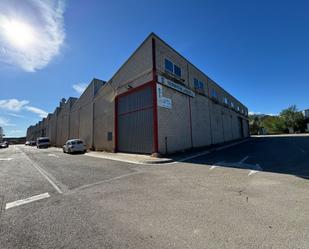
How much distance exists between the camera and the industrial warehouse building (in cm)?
1496

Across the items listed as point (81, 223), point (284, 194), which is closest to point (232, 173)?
point (284, 194)

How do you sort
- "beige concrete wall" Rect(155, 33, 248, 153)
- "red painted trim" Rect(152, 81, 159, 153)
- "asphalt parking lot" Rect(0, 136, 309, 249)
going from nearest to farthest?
"asphalt parking lot" Rect(0, 136, 309, 249) < "red painted trim" Rect(152, 81, 159, 153) < "beige concrete wall" Rect(155, 33, 248, 153)

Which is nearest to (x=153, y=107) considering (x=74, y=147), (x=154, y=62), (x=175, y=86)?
(x=175, y=86)

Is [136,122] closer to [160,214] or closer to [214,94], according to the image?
[160,214]

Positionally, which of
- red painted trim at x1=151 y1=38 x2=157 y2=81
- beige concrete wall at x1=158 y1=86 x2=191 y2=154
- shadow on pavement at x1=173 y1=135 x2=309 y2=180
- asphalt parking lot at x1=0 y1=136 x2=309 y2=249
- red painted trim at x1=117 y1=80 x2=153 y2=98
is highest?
red painted trim at x1=151 y1=38 x2=157 y2=81

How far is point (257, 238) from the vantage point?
2.90 m

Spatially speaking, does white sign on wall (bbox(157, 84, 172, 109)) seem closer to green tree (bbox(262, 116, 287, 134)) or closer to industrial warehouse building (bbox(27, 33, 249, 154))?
industrial warehouse building (bbox(27, 33, 249, 154))

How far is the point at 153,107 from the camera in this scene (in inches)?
572

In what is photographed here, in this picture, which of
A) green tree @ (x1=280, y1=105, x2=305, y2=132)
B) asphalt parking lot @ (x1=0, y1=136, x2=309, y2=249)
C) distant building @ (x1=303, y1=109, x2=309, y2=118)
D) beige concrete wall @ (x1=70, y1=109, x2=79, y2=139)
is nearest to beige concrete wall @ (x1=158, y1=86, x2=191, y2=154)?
asphalt parking lot @ (x1=0, y1=136, x2=309, y2=249)

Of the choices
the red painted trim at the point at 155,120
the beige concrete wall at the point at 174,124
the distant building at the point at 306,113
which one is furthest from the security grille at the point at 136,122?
the distant building at the point at 306,113

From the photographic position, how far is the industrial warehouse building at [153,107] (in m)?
15.0

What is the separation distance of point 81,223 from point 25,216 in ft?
4.96

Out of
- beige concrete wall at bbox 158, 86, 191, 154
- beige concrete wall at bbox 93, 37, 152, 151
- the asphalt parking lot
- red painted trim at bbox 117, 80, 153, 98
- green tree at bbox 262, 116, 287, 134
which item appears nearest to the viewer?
the asphalt parking lot

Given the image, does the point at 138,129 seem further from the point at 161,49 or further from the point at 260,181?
the point at 260,181
